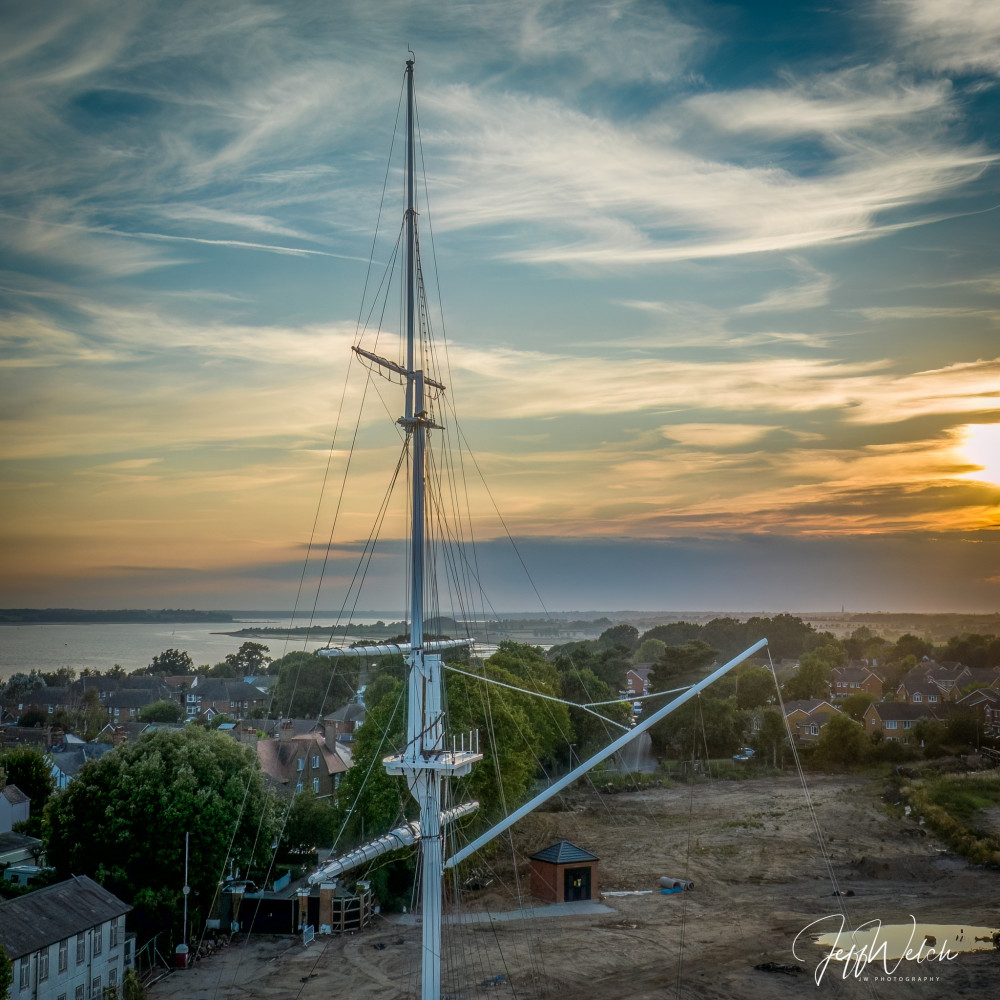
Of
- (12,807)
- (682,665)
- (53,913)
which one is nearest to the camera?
(53,913)

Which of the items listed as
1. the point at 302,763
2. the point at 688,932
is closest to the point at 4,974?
the point at 688,932

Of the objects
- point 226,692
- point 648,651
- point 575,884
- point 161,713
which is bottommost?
point 226,692

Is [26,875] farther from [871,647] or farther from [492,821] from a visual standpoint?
[871,647]

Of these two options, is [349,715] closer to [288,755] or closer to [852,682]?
[288,755]

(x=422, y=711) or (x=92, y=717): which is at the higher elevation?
(x=422, y=711)

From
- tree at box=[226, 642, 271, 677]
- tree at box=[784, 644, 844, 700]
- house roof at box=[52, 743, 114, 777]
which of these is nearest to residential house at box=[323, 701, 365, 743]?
house roof at box=[52, 743, 114, 777]

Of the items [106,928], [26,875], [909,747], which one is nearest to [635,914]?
[106,928]

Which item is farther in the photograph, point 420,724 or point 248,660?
point 248,660
